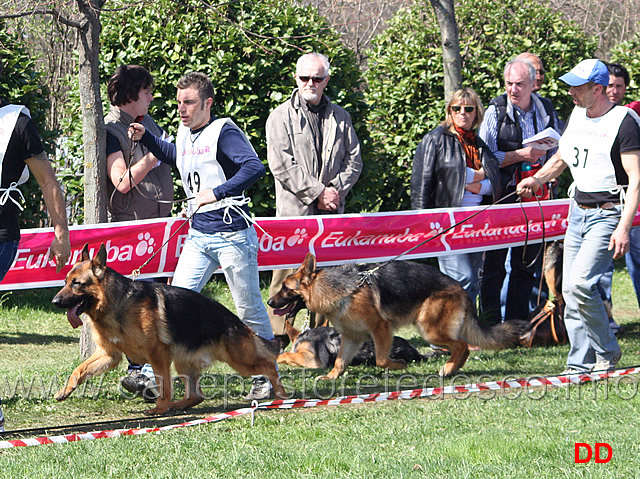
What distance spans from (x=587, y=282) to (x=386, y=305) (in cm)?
158

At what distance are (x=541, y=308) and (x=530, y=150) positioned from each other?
1539 mm

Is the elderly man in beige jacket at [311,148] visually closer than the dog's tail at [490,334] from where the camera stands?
No

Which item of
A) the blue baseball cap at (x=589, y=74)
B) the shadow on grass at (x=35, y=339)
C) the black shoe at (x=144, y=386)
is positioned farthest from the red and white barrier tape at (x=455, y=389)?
the shadow on grass at (x=35, y=339)

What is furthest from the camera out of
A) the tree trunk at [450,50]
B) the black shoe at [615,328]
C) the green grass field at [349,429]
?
the tree trunk at [450,50]

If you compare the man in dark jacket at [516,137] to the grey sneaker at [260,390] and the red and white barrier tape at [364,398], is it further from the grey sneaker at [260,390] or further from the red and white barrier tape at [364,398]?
the grey sneaker at [260,390]

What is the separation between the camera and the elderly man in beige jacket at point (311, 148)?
741cm

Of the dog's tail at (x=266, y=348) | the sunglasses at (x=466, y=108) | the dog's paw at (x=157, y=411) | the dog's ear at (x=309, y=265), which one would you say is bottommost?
the dog's paw at (x=157, y=411)

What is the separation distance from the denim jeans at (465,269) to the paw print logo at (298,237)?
1.47 meters

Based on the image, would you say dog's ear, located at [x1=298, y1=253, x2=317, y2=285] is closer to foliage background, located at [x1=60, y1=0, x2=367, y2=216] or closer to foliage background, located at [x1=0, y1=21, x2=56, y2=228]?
foliage background, located at [x1=60, y1=0, x2=367, y2=216]

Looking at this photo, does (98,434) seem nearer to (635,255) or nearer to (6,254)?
(6,254)

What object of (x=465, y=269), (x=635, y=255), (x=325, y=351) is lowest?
(x=325, y=351)

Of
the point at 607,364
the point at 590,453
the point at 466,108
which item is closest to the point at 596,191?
the point at 607,364

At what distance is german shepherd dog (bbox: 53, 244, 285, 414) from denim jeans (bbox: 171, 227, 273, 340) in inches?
7.1

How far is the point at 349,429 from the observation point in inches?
195
